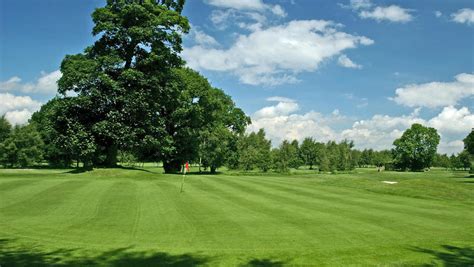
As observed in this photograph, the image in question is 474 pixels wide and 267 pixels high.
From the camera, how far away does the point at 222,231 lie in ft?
33.9

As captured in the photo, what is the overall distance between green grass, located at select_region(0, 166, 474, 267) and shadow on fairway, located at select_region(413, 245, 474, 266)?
0.02 meters

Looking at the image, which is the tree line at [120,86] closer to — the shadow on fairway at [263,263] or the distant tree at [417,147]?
the shadow on fairway at [263,263]

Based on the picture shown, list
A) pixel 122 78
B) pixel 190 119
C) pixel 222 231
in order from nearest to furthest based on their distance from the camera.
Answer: pixel 222 231 → pixel 122 78 → pixel 190 119

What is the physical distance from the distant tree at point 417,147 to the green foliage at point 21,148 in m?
97.8

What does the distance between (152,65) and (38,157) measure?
174 ft

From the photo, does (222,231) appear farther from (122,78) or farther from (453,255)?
(122,78)

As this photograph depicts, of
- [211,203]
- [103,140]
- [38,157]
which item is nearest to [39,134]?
[38,157]

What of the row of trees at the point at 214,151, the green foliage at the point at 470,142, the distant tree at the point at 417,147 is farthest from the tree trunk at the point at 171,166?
the distant tree at the point at 417,147

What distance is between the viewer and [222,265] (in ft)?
25.1

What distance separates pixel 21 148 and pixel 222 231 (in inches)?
3133

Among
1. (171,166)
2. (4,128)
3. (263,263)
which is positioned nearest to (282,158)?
(171,166)

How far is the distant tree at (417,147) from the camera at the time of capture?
363ft

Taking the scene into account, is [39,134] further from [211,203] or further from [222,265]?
[222,265]

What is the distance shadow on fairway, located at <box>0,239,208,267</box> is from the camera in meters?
7.45
